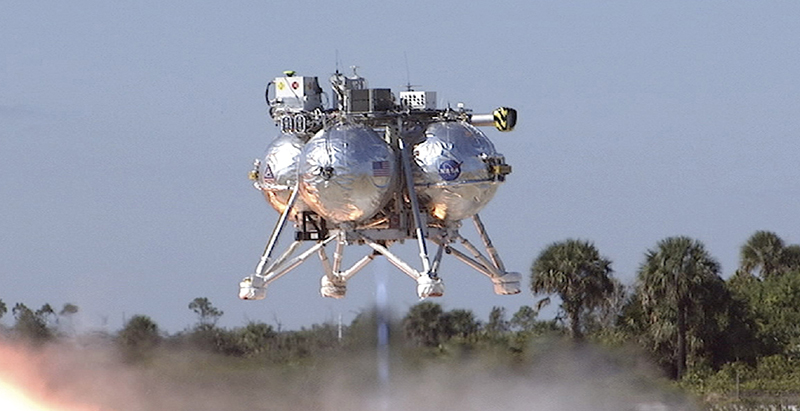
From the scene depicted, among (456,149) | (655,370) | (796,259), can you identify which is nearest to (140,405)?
(456,149)

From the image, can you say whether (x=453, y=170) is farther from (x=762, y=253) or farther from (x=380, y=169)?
(x=762, y=253)

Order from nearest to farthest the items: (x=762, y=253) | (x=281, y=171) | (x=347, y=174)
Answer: (x=347, y=174) → (x=281, y=171) → (x=762, y=253)

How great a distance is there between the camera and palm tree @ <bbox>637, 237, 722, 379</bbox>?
88.9 m

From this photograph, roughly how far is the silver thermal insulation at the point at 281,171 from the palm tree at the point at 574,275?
25.8m

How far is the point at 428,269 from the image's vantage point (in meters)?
60.4

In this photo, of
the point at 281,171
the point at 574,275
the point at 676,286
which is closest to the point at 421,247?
the point at 281,171

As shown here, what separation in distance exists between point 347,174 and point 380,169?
36.1 inches

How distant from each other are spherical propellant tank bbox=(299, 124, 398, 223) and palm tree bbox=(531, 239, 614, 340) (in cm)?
2685

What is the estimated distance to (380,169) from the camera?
59.8 meters

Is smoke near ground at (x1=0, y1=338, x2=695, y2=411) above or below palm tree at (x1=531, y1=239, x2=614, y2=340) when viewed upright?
below

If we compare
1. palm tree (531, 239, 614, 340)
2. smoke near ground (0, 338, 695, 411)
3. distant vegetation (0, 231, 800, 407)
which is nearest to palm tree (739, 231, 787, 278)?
distant vegetation (0, 231, 800, 407)

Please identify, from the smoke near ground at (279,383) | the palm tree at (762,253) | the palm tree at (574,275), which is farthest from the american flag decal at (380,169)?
the palm tree at (762,253)

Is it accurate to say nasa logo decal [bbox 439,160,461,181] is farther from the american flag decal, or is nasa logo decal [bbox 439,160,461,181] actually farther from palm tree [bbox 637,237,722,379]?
palm tree [bbox 637,237,722,379]

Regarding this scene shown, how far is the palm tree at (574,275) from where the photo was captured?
87000 mm
